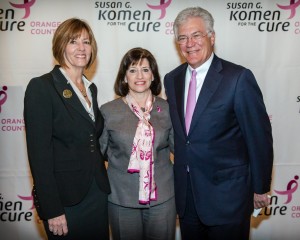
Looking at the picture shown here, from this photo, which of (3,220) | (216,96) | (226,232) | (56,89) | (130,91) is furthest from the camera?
(3,220)

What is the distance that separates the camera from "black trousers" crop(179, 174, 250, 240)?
1.98 meters

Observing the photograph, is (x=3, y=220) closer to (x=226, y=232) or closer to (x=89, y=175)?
(x=89, y=175)

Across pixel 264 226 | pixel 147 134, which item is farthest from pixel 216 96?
pixel 264 226

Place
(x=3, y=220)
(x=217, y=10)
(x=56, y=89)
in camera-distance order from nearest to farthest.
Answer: (x=56, y=89), (x=217, y=10), (x=3, y=220)

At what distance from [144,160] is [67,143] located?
486 mm

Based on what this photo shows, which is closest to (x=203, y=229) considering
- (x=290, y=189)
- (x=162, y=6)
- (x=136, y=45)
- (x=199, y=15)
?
(x=199, y=15)

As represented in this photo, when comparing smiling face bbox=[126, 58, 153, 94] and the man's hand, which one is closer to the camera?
the man's hand

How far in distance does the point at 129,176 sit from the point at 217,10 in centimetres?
175

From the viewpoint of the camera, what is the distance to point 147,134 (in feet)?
6.58

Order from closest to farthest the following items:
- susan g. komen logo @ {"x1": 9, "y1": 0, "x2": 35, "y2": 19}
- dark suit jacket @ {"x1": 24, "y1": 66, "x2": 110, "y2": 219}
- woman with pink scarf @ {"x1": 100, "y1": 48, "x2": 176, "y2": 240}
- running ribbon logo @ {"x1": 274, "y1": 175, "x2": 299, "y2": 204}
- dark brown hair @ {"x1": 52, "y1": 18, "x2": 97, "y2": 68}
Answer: dark suit jacket @ {"x1": 24, "y1": 66, "x2": 110, "y2": 219}, dark brown hair @ {"x1": 52, "y1": 18, "x2": 97, "y2": 68}, woman with pink scarf @ {"x1": 100, "y1": 48, "x2": 176, "y2": 240}, susan g. komen logo @ {"x1": 9, "y1": 0, "x2": 35, "y2": 19}, running ribbon logo @ {"x1": 274, "y1": 175, "x2": 299, "y2": 204}

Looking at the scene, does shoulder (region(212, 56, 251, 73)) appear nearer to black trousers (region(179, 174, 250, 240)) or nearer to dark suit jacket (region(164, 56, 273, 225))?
dark suit jacket (region(164, 56, 273, 225))

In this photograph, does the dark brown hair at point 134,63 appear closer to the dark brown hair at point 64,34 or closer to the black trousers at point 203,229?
the dark brown hair at point 64,34

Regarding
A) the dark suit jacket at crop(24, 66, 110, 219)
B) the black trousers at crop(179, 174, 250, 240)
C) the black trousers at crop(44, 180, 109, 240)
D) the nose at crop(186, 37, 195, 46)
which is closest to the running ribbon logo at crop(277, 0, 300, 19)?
the nose at crop(186, 37, 195, 46)

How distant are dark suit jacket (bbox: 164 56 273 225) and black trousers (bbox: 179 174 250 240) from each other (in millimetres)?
48
